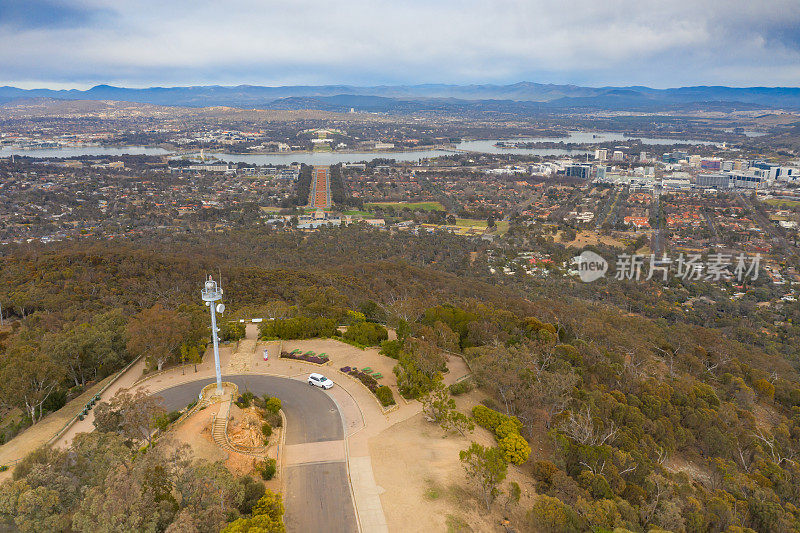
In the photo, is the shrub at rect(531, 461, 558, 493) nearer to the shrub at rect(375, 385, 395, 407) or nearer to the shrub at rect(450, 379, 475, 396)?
the shrub at rect(450, 379, 475, 396)

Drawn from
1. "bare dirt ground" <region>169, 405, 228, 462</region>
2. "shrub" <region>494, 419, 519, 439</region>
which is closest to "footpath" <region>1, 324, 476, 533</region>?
"bare dirt ground" <region>169, 405, 228, 462</region>

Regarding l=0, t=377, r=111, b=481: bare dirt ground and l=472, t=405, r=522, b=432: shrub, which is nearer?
l=0, t=377, r=111, b=481: bare dirt ground

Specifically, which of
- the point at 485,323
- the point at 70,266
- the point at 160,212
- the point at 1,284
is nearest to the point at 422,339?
the point at 485,323

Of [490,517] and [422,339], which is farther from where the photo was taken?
[422,339]

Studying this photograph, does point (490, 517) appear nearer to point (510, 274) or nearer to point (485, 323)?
point (485, 323)

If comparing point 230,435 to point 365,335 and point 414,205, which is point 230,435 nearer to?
point 365,335
